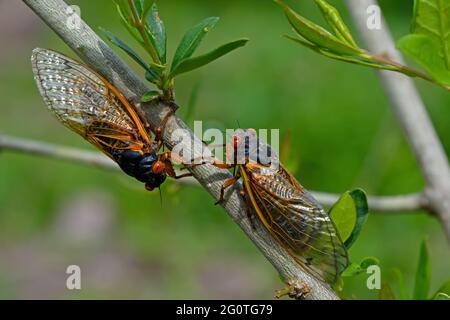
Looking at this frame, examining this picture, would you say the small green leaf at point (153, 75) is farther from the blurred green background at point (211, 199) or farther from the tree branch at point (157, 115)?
the blurred green background at point (211, 199)

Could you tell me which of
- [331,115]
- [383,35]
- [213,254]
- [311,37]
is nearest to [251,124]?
[331,115]

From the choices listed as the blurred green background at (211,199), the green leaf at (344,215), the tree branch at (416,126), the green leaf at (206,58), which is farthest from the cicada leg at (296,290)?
the blurred green background at (211,199)

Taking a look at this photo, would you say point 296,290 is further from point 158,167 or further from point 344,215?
point 158,167

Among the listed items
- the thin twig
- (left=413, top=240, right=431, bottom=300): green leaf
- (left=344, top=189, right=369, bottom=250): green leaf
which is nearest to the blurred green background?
the thin twig

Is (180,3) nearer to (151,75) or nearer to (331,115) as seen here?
(331,115)

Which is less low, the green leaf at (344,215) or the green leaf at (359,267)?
the green leaf at (344,215)

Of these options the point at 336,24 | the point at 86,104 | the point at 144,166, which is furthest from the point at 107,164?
the point at 336,24
